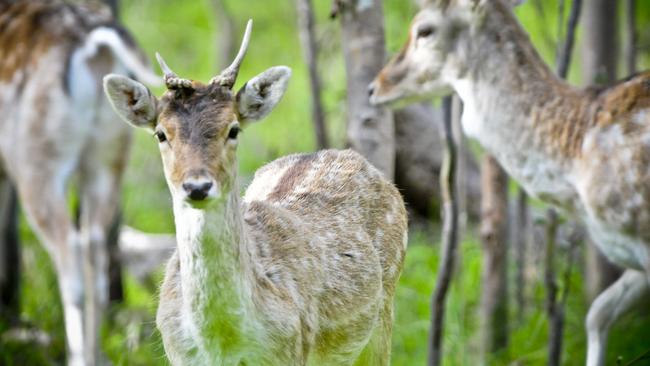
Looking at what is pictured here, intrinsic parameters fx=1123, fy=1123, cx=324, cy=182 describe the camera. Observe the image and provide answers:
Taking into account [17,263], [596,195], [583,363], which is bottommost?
[583,363]

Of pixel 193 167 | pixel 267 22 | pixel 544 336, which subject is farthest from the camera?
pixel 267 22

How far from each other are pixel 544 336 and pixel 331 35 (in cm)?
262

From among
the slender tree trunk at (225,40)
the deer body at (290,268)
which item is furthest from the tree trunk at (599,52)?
the slender tree trunk at (225,40)

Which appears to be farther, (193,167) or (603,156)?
(603,156)

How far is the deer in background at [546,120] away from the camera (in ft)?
19.7

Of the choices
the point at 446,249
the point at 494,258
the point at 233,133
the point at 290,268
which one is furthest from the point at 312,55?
the point at 233,133

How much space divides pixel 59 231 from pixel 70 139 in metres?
0.65

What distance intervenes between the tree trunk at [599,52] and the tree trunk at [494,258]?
0.80 meters

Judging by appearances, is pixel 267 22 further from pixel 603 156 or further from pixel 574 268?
pixel 603 156

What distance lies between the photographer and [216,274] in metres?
4.61

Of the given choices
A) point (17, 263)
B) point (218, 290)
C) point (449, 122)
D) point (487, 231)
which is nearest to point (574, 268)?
point (487, 231)

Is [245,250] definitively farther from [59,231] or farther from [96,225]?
[96,225]

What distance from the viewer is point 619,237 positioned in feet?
19.7

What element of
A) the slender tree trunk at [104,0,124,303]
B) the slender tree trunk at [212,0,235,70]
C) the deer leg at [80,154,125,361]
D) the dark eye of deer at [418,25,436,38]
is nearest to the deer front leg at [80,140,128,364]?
the deer leg at [80,154,125,361]
